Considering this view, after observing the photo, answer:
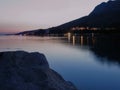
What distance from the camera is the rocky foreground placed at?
9.02m

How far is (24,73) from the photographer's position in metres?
9.62

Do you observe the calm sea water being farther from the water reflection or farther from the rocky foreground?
the rocky foreground

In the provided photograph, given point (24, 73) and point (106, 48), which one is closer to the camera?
point (24, 73)

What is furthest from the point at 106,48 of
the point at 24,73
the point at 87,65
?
the point at 24,73

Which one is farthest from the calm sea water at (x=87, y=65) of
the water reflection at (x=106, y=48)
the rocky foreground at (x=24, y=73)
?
the rocky foreground at (x=24, y=73)

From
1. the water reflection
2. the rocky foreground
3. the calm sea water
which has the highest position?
the rocky foreground

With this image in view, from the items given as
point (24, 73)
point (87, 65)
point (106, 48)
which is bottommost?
point (106, 48)

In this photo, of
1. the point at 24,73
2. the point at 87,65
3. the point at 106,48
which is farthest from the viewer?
the point at 106,48

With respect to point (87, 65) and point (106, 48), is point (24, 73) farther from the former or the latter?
point (106, 48)

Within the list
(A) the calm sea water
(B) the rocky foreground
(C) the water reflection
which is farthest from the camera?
(C) the water reflection

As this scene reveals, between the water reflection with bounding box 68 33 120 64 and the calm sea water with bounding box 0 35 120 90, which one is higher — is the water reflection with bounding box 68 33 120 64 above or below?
below

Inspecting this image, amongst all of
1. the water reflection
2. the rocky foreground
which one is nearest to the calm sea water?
the water reflection

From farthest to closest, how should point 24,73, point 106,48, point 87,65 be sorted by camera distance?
1. point 106,48
2. point 87,65
3. point 24,73

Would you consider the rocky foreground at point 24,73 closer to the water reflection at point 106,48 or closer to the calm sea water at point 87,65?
the calm sea water at point 87,65
